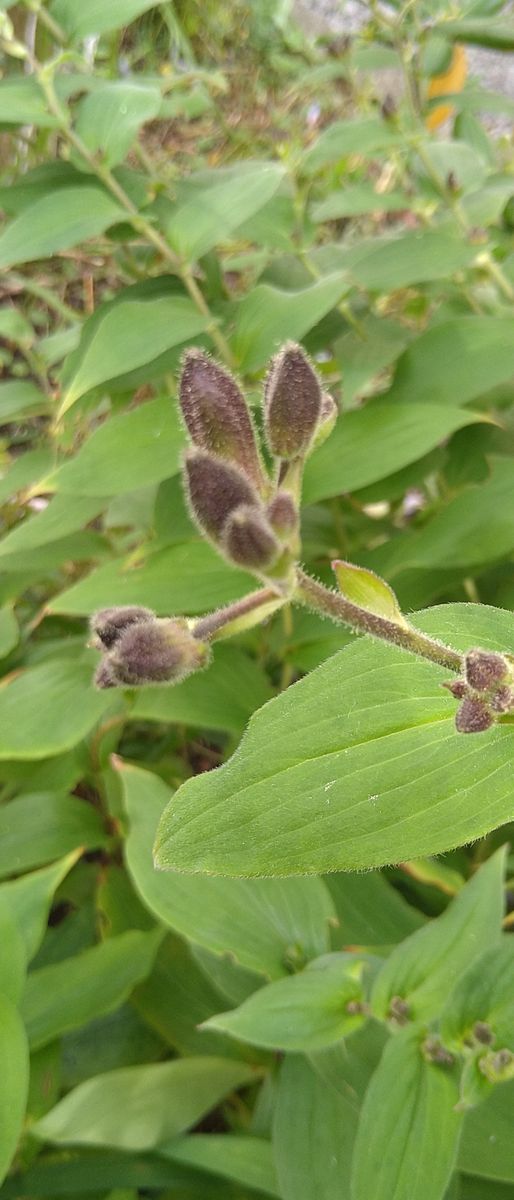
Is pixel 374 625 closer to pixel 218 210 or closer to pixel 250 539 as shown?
pixel 250 539

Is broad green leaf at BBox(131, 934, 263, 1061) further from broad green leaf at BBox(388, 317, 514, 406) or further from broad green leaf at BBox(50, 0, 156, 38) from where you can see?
broad green leaf at BBox(50, 0, 156, 38)

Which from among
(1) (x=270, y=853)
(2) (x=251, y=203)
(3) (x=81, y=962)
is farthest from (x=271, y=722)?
(2) (x=251, y=203)

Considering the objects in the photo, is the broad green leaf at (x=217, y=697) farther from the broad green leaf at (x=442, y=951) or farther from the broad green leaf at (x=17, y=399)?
the broad green leaf at (x=17, y=399)

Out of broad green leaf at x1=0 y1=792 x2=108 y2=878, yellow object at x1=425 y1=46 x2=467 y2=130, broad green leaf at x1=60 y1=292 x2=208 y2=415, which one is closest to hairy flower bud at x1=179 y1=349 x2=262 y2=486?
broad green leaf at x1=60 y1=292 x2=208 y2=415

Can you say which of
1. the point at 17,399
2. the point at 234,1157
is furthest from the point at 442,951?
the point at 17,399

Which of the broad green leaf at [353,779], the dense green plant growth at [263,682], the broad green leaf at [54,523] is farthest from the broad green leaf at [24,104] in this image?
the broad green leaf at [353,779]
